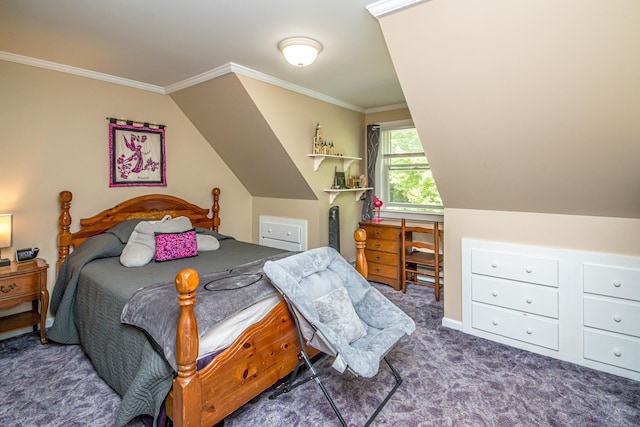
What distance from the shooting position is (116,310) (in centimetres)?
210

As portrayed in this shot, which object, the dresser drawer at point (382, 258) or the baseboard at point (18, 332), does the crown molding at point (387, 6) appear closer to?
the dresser drawer at point (382, 258)

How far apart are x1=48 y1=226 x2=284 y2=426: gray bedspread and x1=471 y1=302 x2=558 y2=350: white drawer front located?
1.87 meters

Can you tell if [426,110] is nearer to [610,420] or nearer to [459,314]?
[459,314]

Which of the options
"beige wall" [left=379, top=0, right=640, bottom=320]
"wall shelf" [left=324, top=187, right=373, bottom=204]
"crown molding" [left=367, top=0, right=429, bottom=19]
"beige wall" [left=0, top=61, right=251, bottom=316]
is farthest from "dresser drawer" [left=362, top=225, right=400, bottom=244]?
"crown molding" [left=367, top=0, right=429, bottom=19]

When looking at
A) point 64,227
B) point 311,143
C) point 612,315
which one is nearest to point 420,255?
point 311,143

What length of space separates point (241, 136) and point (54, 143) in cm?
169

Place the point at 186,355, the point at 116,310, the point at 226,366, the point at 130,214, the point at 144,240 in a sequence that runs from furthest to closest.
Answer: the point at 130,214
the point at 144,240
the point at 116,310
the point at 226,366
the point at 186,355

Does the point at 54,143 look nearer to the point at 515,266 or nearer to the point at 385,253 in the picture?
the point at 385,253

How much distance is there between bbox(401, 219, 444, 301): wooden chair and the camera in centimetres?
382

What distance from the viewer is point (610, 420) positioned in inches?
74.6

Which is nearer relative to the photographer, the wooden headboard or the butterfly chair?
the butterfly chair

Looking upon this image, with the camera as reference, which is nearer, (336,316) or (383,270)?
(336,316)

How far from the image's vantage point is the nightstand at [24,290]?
2.58 m

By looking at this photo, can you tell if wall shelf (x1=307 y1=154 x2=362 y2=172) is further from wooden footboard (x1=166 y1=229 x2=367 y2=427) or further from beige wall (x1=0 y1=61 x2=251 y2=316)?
wooden footboard (x1=166 y1=229 x2=367 y2=427)
